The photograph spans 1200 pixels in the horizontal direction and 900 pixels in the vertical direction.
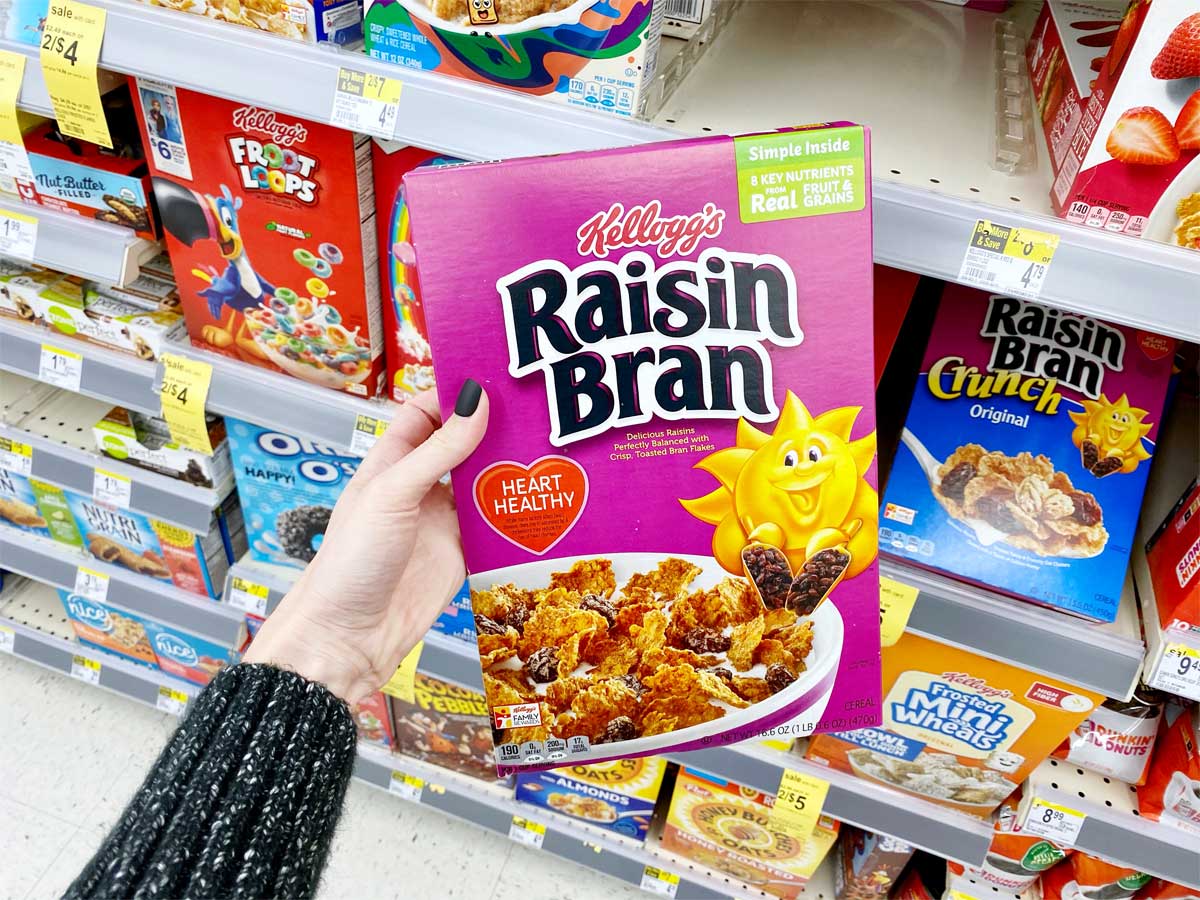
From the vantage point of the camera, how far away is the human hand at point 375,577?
35.3 inches

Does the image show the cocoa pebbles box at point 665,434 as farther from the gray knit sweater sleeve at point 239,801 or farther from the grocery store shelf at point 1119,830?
the grocery store shelf at point 1119,830

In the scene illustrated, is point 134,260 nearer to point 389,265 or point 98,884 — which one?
point 389,265

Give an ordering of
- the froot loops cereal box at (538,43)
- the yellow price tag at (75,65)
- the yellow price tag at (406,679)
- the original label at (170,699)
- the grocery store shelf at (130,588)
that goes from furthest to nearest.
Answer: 1. the original label at (170,699)
2. the grocery store shelf at (130,588)
3. the yellow price tag at (406,679)
4. the yellow price tag at (75,65)
5. the froot loops cereal box at (538,43)

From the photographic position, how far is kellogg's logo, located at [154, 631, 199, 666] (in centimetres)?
183

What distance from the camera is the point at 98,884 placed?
71 cm

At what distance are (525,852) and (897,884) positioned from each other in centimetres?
78

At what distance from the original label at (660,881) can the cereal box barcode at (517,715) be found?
1010mm

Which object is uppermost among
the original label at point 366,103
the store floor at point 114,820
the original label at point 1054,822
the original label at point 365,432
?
the original label at point 366,103

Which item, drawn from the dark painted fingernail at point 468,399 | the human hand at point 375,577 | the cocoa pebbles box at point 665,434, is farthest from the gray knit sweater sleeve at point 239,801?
the dark painted fingernail at point 468,399

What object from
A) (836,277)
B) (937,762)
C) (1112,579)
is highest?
(836,277)

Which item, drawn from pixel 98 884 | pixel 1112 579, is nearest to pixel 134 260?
pixel 98 884

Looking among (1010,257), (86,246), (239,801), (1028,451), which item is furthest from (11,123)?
(1028,451)

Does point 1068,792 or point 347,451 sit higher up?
point 347,451

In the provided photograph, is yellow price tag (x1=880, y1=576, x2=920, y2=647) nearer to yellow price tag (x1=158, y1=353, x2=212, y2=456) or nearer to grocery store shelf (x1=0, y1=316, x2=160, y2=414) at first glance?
yellow price tag (x1=158, y1=353, x2=212, y2=456)
